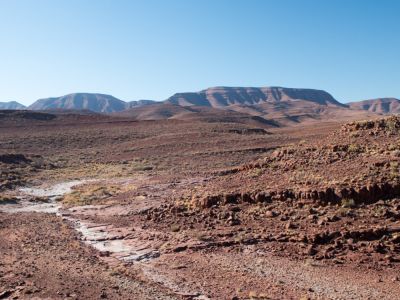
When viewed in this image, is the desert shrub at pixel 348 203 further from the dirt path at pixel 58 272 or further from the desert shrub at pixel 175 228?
the dirt path at pixel 58 272

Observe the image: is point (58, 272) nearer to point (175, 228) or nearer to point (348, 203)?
point (175, 228)

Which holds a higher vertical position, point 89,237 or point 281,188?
point 281,188

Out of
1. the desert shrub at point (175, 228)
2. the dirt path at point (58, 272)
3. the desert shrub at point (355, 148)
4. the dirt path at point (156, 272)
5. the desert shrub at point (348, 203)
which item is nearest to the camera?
the dirt path at point (156, 272)

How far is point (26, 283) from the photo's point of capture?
1270cm

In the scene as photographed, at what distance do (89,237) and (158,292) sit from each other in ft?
21.7

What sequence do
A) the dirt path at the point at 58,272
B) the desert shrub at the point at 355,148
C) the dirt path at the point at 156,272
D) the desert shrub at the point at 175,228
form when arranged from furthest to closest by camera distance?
the desert shrub at the point at 355,148
the desert shrub at the point at 175,228
the dirt path at the point at 58,272
the dirt path at the point at 156,272

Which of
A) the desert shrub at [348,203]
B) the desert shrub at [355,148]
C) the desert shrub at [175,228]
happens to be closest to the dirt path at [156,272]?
the desert shrub at [175,228]

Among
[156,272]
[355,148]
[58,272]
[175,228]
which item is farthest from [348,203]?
[58,272]

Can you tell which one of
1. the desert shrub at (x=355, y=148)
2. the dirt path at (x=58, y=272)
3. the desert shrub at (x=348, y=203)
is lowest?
the dirt path at (x=58, y=272)

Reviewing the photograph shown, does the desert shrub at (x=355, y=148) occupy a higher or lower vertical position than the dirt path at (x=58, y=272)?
higher

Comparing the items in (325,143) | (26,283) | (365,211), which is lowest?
(26,283)

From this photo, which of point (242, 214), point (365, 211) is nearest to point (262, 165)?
point (242, 214)

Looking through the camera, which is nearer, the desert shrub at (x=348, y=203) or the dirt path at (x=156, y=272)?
the dirt path at (x=156, y=272)

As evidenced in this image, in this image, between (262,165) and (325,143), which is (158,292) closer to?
(262,165)
